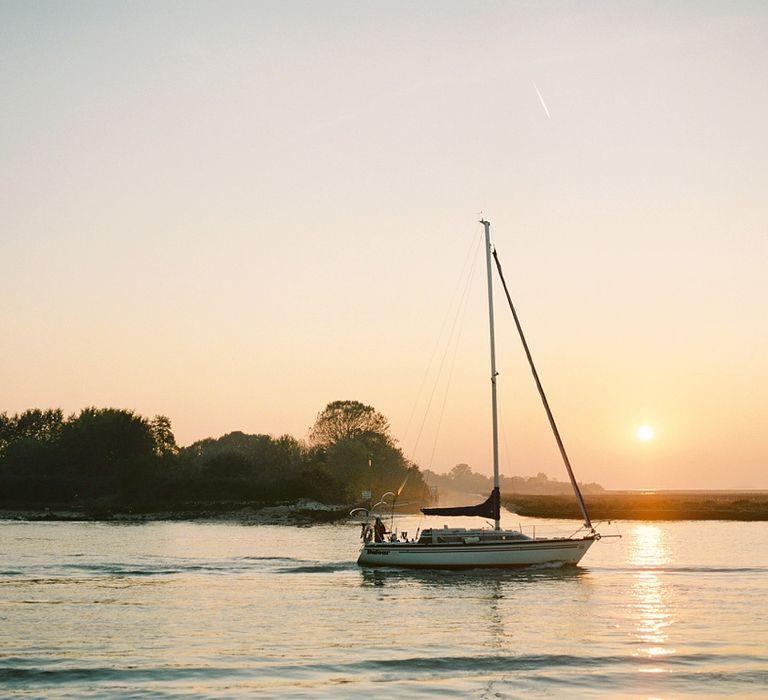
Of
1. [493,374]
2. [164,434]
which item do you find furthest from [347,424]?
[493,374]

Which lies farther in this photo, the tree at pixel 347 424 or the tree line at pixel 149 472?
the tree at pixel 347 424

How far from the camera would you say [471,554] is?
55.1 metres

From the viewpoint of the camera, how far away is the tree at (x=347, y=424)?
19388 centimetres

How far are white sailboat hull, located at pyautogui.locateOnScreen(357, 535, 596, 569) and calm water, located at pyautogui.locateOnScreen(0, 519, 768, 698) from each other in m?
0.88

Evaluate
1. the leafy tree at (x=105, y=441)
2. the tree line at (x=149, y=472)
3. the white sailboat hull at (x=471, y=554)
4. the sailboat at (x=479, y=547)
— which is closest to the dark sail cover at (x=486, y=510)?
the sailboat at (x=479, y=547)

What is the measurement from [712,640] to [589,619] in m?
6.46

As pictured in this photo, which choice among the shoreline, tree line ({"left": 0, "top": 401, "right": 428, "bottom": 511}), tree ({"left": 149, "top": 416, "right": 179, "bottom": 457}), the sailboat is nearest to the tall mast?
the sailboat

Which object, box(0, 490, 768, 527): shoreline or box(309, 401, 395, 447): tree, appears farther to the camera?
box(309, 401, 395, 447): tree

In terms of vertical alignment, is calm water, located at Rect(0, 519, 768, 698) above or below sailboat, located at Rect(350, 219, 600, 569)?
below

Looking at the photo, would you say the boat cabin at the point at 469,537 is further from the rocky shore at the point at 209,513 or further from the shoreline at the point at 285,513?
the rocky shore at the point at 209,513

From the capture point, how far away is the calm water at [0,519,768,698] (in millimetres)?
26500

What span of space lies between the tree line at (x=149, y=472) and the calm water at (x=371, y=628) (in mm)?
82471

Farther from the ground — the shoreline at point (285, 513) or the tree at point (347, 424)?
the tree at point (347, 424)

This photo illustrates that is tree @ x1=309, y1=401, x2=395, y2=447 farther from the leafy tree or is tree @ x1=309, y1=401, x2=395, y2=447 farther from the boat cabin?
the boat cabin
